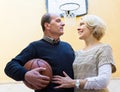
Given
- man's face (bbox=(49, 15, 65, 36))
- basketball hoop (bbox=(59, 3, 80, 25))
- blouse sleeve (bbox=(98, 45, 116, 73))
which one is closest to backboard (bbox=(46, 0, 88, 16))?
basketball hoop (bbox=(59, 3, 80, 25))

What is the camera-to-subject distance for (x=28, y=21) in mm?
4301

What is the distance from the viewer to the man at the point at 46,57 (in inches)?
88.0

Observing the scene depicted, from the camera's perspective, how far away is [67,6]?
13.9 feet

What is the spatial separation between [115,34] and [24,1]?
139 cm

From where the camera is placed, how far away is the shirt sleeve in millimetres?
2205

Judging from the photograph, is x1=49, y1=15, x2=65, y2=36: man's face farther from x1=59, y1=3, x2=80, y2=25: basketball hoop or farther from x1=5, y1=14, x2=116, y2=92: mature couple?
x1=59, y1=3, x2=80, y2=25: basketball hoop

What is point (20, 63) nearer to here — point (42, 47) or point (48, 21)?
point (42, 47)

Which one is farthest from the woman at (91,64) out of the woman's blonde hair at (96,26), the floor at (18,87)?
the floor at (18,87)

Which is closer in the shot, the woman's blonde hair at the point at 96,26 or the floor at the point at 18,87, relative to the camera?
the woman's blonde hair at the point at 96,26

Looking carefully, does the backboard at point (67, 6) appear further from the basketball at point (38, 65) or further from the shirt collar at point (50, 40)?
the basketball at point (38, 65)

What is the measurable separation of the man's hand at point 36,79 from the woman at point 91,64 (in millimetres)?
103

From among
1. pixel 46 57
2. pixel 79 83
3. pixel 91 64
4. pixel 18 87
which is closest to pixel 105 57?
pixel 91 64

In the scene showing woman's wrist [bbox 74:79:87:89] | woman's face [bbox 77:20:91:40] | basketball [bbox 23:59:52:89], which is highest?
woman's face [bbox 77:20:91:40]

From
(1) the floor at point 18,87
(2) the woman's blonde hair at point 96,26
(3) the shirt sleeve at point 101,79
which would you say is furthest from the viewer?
(1) the floor at point 18,87
